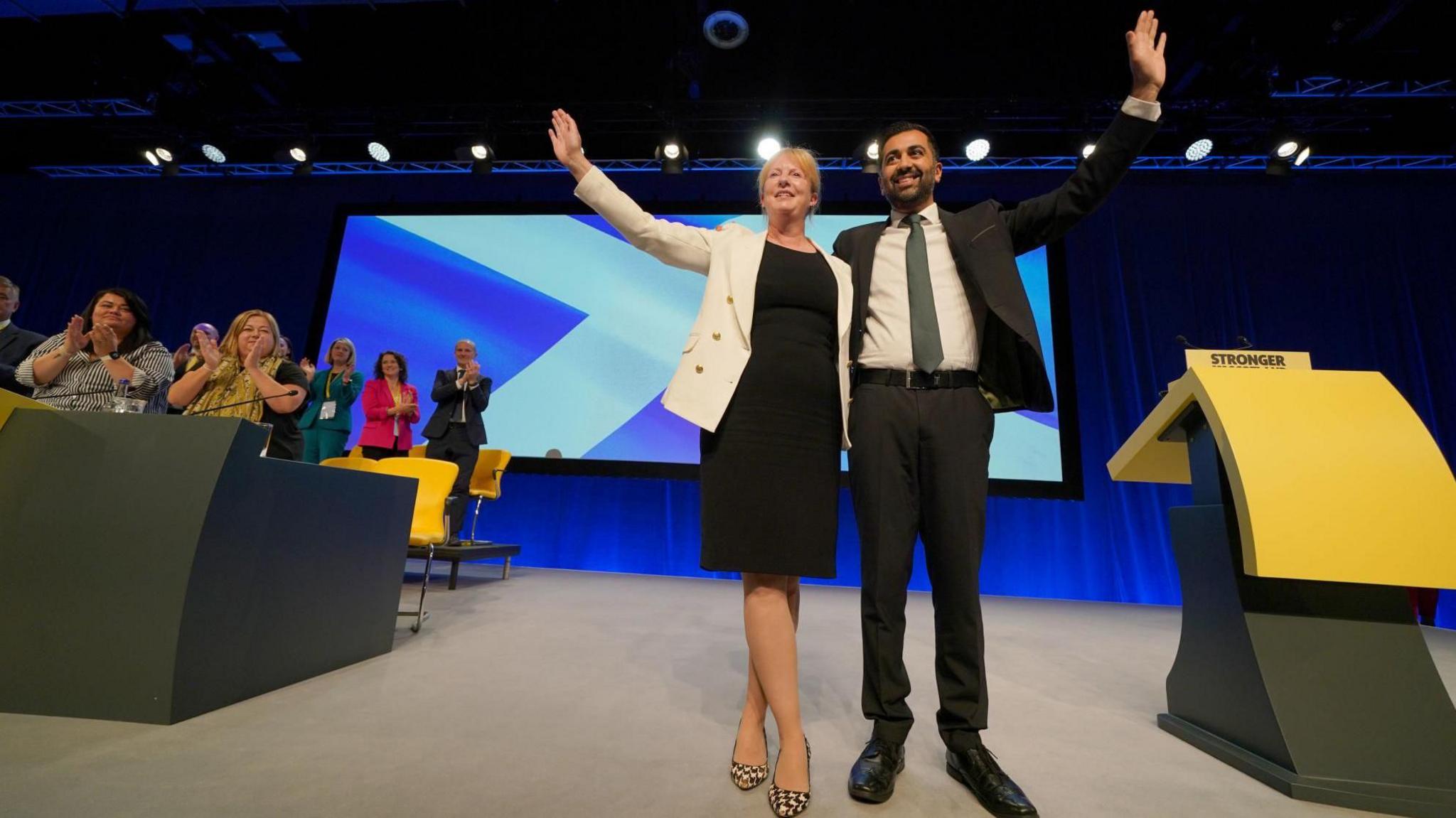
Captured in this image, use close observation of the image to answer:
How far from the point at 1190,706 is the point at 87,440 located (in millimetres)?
2956

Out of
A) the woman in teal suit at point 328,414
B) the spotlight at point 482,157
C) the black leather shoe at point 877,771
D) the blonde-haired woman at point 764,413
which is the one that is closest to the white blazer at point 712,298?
the blonde-haired woman at point 764,413

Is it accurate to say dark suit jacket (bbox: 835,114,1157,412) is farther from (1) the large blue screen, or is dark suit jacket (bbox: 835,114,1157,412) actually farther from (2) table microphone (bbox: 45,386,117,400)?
(1) the large blue screen

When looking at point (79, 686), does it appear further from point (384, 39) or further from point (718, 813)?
point (384, 39)

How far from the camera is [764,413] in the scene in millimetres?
1302

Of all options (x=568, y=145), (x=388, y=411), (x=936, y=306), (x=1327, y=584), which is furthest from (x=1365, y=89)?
(x=388, y=411)

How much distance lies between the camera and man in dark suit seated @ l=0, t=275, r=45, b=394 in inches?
125

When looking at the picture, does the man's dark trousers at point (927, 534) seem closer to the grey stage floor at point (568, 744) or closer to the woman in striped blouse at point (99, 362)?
the grey stage floor at point (568, 744)

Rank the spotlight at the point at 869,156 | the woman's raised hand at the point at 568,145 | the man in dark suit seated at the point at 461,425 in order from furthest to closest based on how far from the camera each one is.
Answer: the spotlight at the point at 869,156, the man in dark suit seated at the point at 461,425, the woman's raised hand at the point at 568,145

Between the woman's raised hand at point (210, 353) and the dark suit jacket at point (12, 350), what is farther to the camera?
the dark suit jacket at point (12, 350)

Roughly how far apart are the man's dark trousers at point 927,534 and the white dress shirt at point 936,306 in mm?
81

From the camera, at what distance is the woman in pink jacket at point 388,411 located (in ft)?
14.3

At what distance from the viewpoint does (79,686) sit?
4.85 ft

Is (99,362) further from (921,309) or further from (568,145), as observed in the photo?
(921,309)

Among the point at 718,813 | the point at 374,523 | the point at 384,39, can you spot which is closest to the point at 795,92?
the point at 384,39
